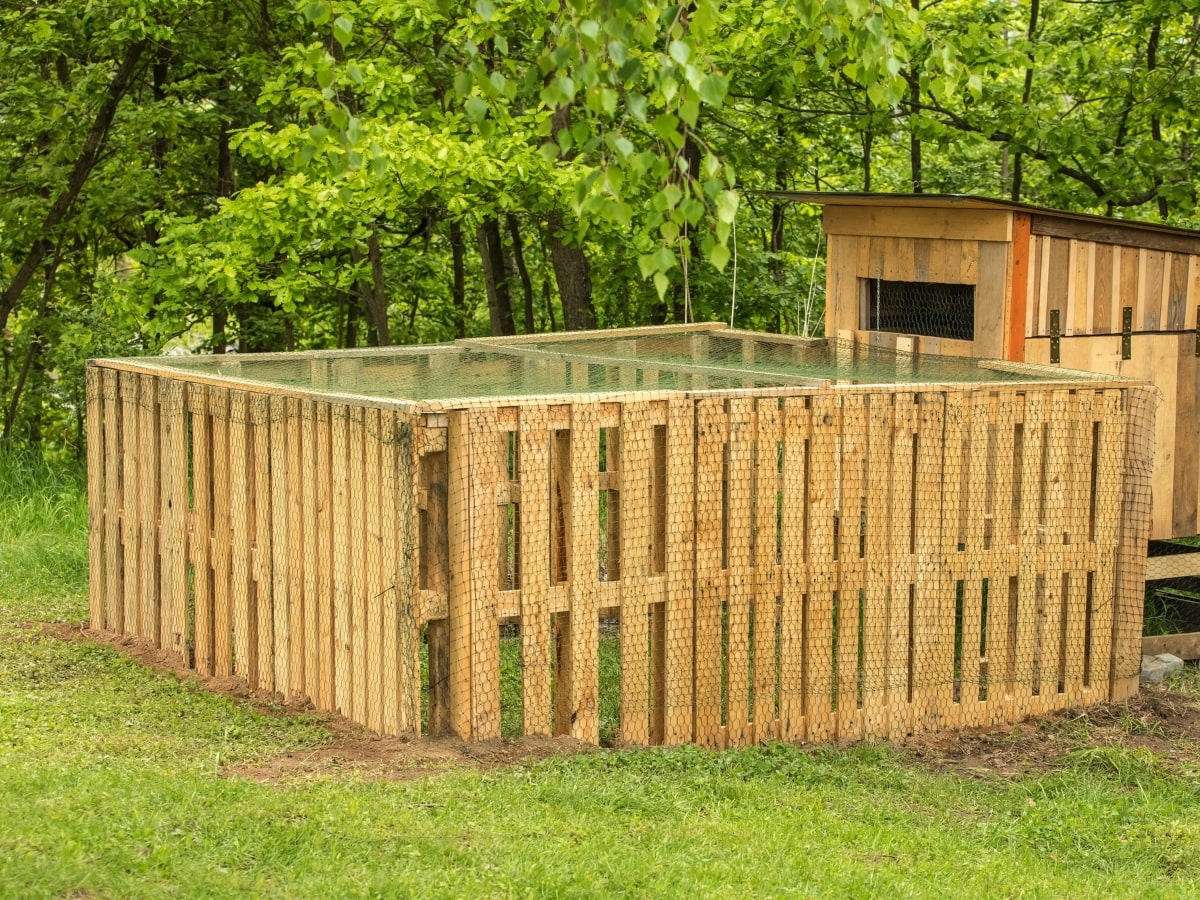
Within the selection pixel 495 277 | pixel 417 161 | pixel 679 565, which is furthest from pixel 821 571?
pixel 495 277

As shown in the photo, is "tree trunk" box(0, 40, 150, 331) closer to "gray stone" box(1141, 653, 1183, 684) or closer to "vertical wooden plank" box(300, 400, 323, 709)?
"vertical wooden plank" box(300, 400, 323, 709)

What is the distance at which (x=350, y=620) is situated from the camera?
6969mm

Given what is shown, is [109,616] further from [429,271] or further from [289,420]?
[429,271]

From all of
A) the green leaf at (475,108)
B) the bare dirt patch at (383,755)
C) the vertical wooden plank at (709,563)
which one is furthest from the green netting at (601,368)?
the green leaf at (475,108)

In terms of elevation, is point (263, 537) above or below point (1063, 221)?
below

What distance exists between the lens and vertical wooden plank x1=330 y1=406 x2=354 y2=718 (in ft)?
22.6

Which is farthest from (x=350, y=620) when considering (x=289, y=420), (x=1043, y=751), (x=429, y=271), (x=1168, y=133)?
(x=1168, y=133)

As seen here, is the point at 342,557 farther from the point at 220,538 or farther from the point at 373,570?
the point at 220,538

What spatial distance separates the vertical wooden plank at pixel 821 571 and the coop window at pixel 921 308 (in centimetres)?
217

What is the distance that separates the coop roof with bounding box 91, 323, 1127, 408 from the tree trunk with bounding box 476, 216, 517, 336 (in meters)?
6.16

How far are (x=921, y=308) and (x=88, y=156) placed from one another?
929 cm

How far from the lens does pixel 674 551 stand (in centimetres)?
691

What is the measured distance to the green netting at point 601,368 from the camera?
25.2 ft

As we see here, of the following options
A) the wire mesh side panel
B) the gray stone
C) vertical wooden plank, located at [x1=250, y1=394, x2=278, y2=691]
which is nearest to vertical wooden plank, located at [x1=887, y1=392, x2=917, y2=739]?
the gray stone
